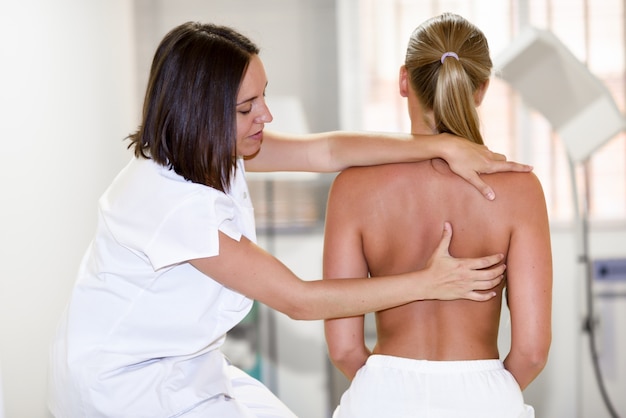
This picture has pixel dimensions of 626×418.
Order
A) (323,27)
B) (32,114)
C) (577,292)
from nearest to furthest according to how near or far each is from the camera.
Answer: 1. (32,114)
2. (577,292)
3. (323,27)

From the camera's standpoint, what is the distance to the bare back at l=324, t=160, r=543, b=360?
149 cm

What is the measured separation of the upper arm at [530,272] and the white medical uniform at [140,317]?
1.71 ft

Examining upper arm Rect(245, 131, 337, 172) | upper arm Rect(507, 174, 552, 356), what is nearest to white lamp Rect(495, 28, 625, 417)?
upper arm Rect(245, 131, 337, 172)

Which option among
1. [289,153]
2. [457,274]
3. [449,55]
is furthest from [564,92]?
[457,274]

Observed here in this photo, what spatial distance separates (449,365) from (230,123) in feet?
2.01

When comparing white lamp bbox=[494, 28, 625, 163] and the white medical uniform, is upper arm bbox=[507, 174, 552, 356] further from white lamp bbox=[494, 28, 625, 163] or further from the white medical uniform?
white lamp bbox=[494, 28, 625, 163]

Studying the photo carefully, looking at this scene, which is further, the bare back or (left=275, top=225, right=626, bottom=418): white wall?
(left=275, top=225, right=626, bottom=418): white wall

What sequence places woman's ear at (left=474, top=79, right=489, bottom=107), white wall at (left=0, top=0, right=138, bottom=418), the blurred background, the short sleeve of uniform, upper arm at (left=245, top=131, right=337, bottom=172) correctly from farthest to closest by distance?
the blurred background
white wall at (left=0, top=0, right=138, bottom=418)
upper arm at (left=245, top=131, right=337, bottom=172)
woman's ear at (left=474, top=79, right=489, bottom=107)
the short sleeve of uniform

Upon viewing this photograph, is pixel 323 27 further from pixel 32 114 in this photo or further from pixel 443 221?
pixel 443 221

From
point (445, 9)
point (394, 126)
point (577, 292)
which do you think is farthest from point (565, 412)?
point (445, 9)

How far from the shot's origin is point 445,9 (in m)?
3.77

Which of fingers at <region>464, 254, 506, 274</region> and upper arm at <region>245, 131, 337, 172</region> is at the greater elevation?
upper arm at <region>245, 131, 337, 172</region>

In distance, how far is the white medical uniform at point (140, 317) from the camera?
146 centimetres

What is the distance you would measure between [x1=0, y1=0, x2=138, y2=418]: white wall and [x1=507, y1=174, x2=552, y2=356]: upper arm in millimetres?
1496
